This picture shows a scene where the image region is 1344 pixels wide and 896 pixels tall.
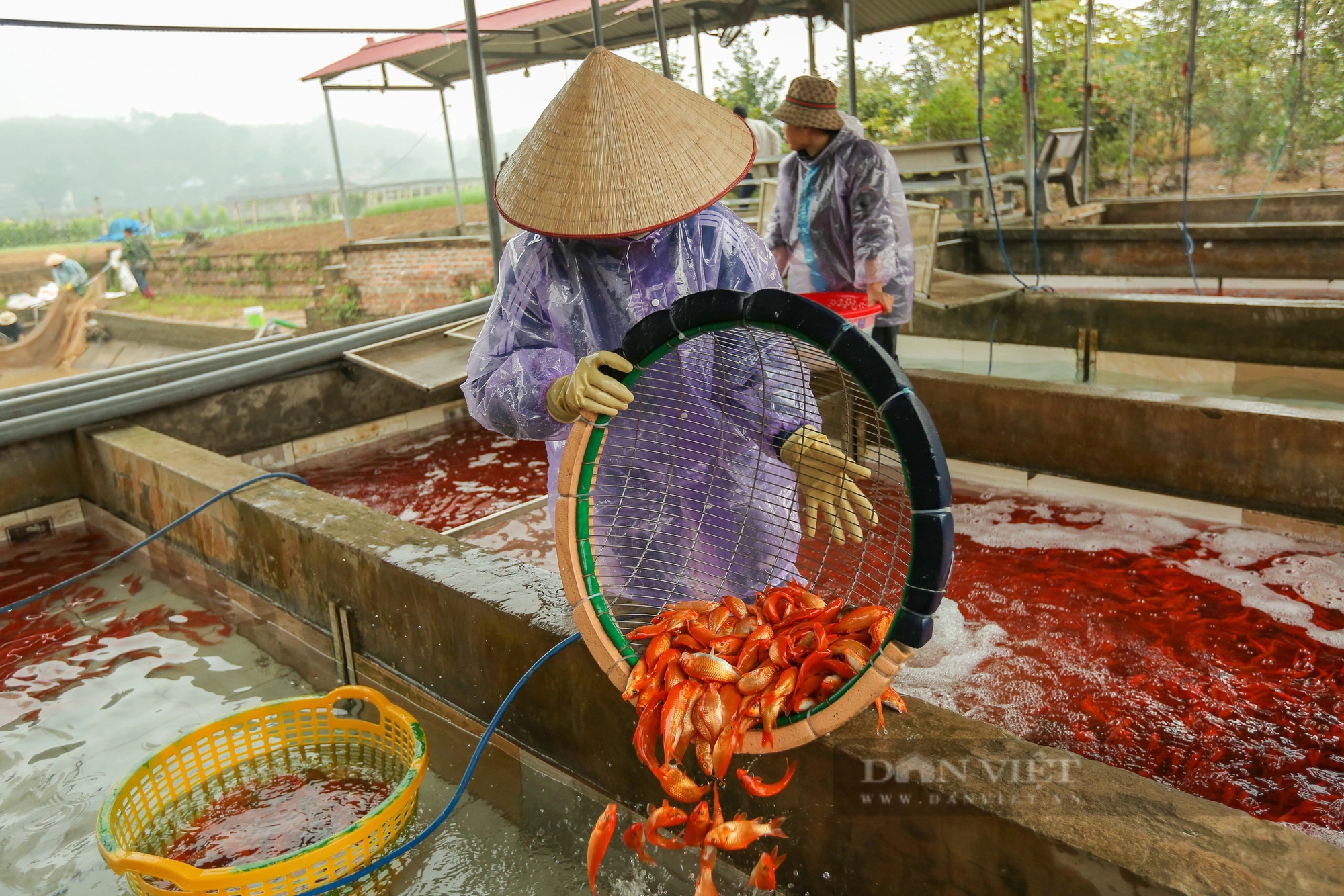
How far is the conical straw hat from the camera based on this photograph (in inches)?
67.8

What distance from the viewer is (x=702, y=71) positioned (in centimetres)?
772

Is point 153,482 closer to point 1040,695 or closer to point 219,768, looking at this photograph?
point 219,768

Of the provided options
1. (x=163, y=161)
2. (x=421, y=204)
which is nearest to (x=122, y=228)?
(x=421, y=204)

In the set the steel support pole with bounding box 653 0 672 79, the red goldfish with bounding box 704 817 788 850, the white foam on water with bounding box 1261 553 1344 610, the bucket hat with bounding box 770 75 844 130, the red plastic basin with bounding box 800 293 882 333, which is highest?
the steel support pole with bounding box 653 0 672 79

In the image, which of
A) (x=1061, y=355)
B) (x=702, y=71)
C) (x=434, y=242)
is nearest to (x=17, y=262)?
(x=434, y=242)

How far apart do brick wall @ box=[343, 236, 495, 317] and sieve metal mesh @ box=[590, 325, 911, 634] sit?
9668 mm

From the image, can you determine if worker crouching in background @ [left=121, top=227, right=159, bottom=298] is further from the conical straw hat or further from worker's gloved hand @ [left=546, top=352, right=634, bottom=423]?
worker's gloved hand @ [left=546, top=352, right=634, bottom=423]

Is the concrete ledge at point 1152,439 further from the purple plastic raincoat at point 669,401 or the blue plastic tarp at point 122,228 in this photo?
the blue plastic tarp at point 122,228

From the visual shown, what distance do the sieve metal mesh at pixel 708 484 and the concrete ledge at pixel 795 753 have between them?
33 centimetres

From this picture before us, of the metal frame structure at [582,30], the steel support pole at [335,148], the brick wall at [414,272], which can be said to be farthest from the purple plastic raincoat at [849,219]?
the steel support pole at [335,148]

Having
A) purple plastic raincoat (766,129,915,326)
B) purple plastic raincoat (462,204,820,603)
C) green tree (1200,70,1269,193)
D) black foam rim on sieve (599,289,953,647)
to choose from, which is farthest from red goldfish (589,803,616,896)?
green tree (1200,70,1269,193)

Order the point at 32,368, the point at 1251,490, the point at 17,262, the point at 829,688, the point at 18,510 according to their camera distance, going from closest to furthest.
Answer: the point at 829,688, the point at 1251,490, the point at 18,510, the point at 32,368, the point at 17,262

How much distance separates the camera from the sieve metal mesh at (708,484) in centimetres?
186

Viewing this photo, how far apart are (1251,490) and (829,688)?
10.7 ft
